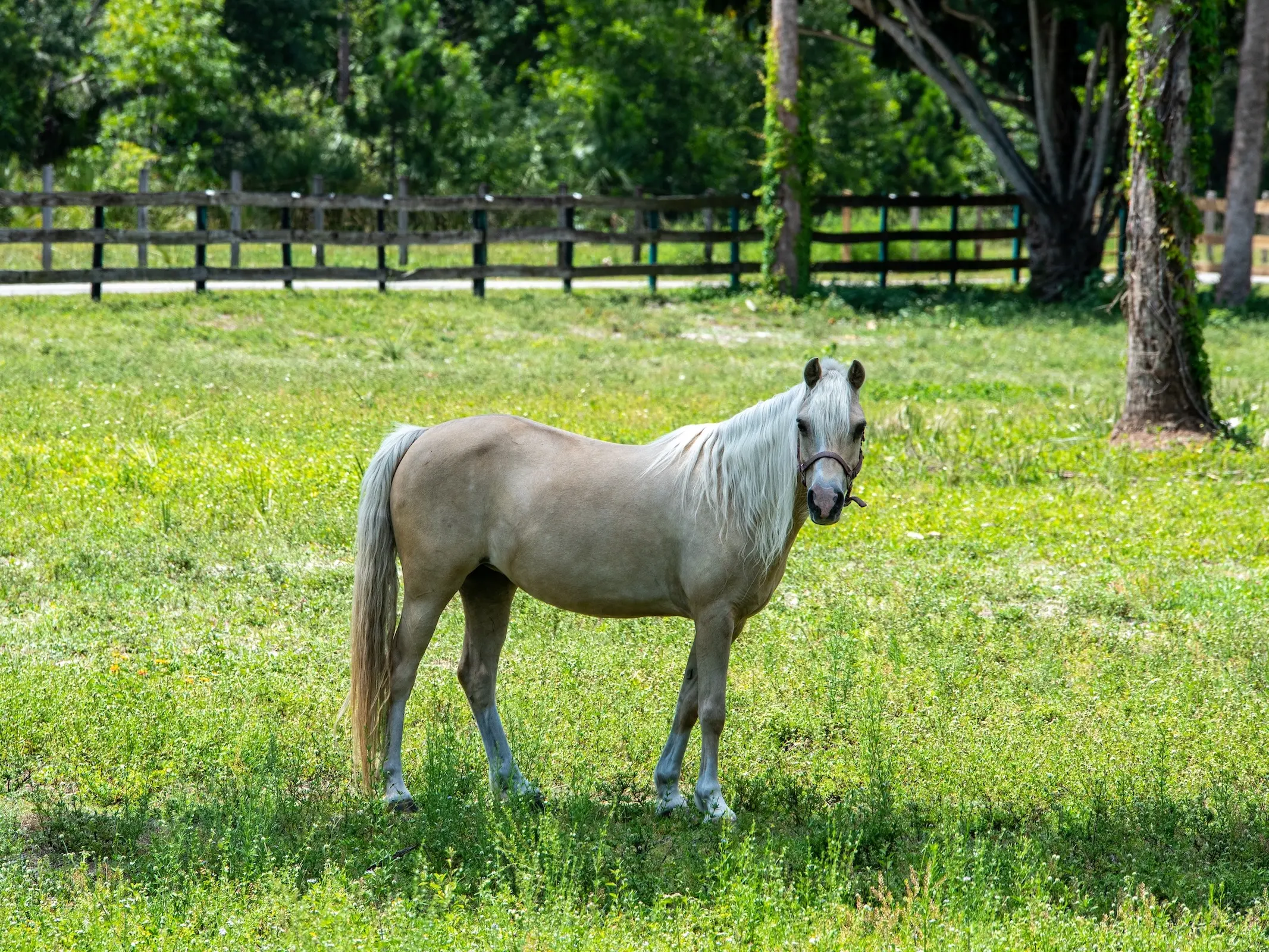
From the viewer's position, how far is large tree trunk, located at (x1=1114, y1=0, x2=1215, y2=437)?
1247 cm

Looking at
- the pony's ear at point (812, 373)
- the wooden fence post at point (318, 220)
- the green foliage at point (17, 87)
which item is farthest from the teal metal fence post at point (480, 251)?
the pony's ear at point (812, 373)

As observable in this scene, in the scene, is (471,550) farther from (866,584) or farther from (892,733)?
(866,584)

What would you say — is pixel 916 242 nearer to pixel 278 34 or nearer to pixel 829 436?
pixel 278 34

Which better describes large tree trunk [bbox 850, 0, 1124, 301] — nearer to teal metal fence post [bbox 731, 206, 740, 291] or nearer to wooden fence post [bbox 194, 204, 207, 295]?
teal metal fence post [bbox 731, 206, 740, 291]

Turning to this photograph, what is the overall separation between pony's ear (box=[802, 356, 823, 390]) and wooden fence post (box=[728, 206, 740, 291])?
763 inches

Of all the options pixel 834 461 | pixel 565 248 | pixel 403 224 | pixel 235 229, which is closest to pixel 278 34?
pixel 403 224

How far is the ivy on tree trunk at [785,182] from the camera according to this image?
76.3 feet

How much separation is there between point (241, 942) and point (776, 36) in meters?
21.2

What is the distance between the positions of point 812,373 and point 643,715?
6.86 feet

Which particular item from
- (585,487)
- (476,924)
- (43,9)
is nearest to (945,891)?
(476,924)

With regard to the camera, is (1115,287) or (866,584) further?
(1115,287)

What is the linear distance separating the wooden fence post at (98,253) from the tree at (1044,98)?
44.4 ft

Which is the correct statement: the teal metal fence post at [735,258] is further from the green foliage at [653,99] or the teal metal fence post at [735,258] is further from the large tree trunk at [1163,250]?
the large tree trunk at [1163,250]

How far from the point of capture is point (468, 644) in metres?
5.80
